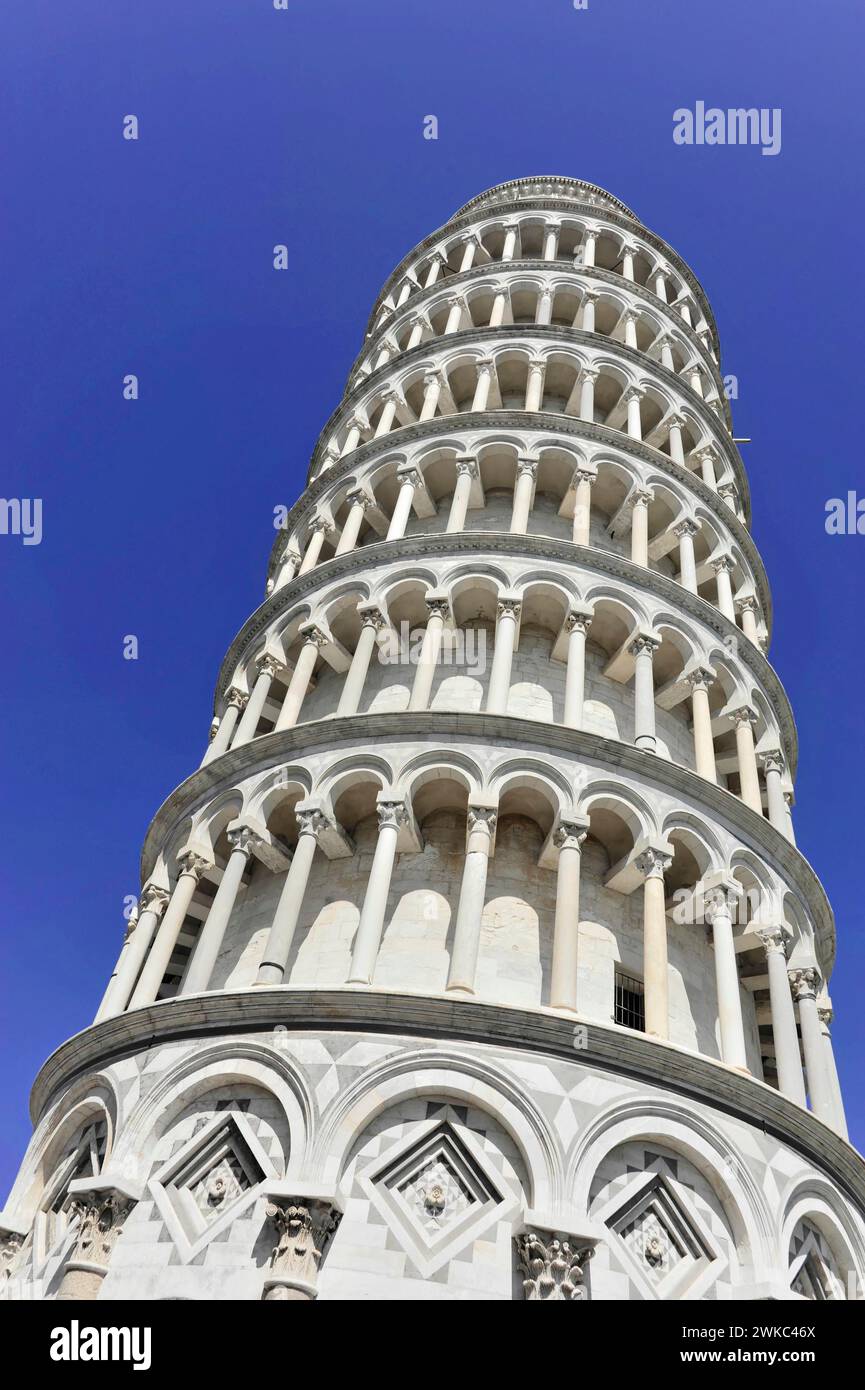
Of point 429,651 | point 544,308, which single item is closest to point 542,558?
point 429,651

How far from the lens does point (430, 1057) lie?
12.5 m

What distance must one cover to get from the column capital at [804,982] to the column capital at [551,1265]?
660 centimetres

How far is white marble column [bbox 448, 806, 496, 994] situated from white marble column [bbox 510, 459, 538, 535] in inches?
276

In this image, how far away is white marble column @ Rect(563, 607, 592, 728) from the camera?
1719 centimetres

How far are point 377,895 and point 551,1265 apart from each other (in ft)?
16.3

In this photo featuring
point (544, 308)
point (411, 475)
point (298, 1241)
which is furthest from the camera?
point (544, 308)

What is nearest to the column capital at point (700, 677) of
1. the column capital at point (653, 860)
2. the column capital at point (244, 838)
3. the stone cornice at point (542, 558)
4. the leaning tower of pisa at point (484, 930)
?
the leaning tower of pisa at point (484, 930)

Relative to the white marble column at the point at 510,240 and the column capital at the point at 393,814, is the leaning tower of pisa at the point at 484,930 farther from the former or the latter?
the white marble column at the point at 510,240

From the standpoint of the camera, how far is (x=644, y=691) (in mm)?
18406

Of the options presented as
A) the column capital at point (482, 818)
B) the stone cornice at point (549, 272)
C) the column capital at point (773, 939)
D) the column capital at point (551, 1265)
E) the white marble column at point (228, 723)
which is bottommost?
the column capital at point (551, 1265)

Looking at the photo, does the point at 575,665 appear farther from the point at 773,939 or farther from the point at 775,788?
the point at 773,939

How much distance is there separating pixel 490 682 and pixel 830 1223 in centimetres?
907

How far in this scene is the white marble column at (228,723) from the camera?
19.7 meters
